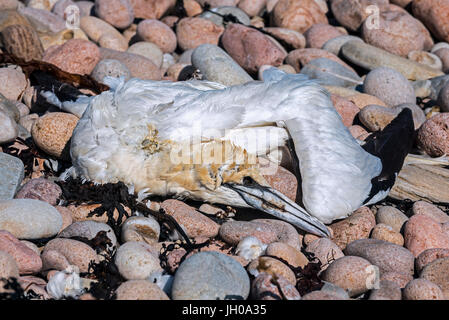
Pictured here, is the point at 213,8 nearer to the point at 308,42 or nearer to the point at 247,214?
the point at 308,42

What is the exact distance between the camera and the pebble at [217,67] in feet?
21.4

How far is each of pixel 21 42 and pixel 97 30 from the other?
128 centimetres

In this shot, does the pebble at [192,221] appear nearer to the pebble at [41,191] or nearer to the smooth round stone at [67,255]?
the smooth round stone at [67,255]

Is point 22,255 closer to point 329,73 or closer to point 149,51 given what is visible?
point 149,51

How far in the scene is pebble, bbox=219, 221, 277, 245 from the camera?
431cm

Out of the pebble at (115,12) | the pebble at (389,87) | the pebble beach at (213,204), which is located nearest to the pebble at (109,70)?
the pebble beach at (213,204)

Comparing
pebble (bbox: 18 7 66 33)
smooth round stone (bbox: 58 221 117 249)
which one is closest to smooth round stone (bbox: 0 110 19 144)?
smooth round stone (bbox: 58 221 117 249)

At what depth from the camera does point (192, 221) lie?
14.7ft

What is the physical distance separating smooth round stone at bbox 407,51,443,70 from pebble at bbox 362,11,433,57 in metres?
0.11

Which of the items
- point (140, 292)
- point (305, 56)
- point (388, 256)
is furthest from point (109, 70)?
point (388, 256)

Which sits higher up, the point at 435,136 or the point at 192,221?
the point at 435,136

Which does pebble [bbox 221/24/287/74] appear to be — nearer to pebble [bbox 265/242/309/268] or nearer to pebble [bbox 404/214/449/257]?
pebble [bbox 404/214/449/257]

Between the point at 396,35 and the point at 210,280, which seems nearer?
the point at 210,280

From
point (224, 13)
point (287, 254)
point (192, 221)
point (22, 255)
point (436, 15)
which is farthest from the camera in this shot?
point (436, 15)
